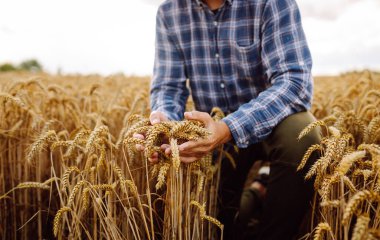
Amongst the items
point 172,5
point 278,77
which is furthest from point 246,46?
point 172,5

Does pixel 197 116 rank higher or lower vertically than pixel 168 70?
lower

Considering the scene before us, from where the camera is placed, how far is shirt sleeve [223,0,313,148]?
1.64 metres

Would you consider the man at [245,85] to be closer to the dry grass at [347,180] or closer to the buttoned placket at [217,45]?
the buttoned placket at [217,45]

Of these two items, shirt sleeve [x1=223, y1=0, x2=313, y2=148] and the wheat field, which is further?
shirt sleeve [x1=223, y1=0, x2=313, y2=148]

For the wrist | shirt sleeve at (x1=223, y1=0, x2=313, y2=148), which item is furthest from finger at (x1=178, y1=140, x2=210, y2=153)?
shirt sleeve at (x1=223, y1=0, x2=313, y2=148)

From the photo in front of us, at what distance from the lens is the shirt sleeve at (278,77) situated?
5.38 feet

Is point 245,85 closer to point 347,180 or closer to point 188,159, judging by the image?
point 188,159

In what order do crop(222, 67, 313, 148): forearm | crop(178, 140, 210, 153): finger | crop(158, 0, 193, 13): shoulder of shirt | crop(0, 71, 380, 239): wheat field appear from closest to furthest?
crop(0, 71, 380, 239): wheat field < crop(178, 140, 210, 153): finger < crop(222, 67, 313, 148): forearm < crop(158, 0, 193, 13): shoulder of shirt

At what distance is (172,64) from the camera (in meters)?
2.18

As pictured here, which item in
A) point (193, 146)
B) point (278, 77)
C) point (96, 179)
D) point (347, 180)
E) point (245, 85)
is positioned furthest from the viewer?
point (245, 85)

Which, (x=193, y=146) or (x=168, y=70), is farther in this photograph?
(x=168, y=70)

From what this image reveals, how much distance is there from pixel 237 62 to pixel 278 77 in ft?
1.06

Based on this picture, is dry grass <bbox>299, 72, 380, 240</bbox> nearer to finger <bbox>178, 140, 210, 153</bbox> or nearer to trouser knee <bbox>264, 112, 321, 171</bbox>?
trouser knee <bbox>264, 112, 321, 171</bbox>

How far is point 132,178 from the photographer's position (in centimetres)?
136
